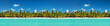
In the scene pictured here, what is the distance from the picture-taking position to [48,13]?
24797 millimetres

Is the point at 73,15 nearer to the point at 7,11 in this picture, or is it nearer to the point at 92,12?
the point at 92,12

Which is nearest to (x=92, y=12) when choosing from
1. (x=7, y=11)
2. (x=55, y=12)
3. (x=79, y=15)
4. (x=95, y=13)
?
(x=95, y=13)

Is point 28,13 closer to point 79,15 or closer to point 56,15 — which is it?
point 56,15

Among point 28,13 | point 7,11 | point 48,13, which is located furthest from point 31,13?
point 7,11

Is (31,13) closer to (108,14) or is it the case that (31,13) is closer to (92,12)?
(92,12)

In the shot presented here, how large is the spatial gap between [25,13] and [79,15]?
8.24m

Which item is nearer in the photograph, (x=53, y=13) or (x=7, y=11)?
(x=53, y=13)

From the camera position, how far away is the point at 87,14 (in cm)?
2472

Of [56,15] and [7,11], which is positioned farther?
[7,11]

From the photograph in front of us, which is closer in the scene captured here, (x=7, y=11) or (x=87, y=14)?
(x=87, y=14)

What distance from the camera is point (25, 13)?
25.0 metres

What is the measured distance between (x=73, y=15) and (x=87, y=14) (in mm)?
2128

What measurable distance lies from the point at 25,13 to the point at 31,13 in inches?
37.9

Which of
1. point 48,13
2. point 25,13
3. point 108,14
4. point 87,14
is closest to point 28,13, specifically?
point 25,13
